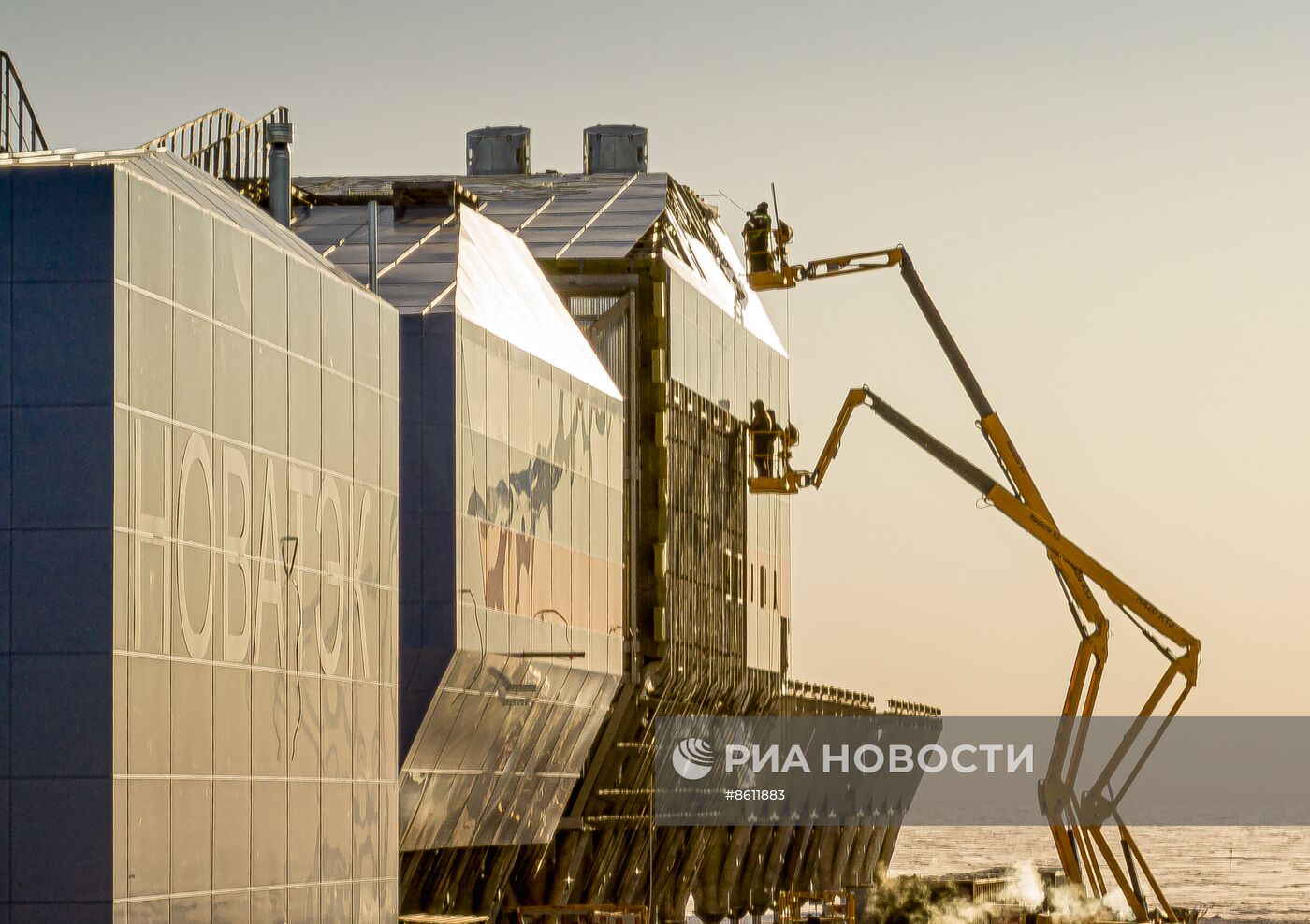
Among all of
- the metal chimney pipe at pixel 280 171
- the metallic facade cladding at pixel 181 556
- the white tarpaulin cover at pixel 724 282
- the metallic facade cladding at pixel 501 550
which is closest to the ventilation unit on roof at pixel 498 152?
the white tarpaulin cover at pixel 724 282

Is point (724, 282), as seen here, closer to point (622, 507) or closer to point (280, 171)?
point (622, 507)

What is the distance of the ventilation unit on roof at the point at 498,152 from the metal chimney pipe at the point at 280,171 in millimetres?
34370

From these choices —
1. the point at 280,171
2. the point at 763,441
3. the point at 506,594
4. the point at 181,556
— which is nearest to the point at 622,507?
the point at 506,594

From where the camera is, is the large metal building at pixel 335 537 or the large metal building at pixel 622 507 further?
the large metal building at pixel 622 507

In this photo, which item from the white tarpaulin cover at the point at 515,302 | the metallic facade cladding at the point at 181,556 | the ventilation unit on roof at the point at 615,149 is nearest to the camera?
the metallic facade cladding at the point at 181,556

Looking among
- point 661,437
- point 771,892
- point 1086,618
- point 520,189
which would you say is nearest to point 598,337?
point 661,437

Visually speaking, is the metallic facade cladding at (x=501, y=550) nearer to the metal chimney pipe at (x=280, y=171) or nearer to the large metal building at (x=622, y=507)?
the large metal building at (x=622, y=507)

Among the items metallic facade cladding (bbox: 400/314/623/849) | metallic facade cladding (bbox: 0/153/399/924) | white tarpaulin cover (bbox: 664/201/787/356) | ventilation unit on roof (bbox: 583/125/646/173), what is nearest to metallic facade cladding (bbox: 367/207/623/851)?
metallic facade cladding (bbox: 400/314/623/849)

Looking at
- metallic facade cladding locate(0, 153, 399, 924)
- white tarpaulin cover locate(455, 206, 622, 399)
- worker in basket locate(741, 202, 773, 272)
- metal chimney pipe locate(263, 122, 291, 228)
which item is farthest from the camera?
worker in basket locate(741, 202, 773, 272)

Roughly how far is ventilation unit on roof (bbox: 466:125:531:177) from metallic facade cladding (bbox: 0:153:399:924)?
48.6m

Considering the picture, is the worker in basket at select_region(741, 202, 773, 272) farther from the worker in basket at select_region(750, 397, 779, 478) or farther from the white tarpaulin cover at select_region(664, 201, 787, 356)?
the worker in basket at select_region(750, 397, 779, 478)

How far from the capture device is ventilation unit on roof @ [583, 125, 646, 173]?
8638cm

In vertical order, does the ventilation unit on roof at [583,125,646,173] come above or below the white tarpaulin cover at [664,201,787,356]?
above

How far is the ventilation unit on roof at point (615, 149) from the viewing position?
86375 mm
